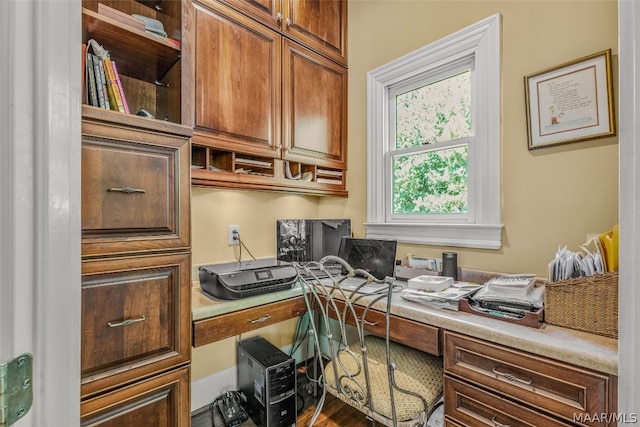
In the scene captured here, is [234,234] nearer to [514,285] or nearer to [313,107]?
[313,107]

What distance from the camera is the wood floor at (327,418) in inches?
67.5

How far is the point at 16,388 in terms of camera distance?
371 mm

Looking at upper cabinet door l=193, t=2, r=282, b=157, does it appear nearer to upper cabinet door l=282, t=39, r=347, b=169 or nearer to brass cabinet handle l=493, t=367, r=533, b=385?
upper cabinet door l=282, t=39, r=347, b=169

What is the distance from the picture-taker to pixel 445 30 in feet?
6.03

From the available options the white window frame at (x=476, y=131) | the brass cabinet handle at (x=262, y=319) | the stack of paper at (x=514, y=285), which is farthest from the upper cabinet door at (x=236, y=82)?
the stack of paper at (x=514, y=285)

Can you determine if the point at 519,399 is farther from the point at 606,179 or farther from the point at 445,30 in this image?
the point at 445,30

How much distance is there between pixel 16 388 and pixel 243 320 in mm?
1131

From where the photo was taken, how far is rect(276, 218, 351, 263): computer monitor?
2117mm

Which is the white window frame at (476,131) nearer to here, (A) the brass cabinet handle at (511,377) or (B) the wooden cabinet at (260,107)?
(B) the wooden cabinet at (260,107)

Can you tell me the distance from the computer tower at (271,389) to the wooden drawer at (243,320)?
27cm

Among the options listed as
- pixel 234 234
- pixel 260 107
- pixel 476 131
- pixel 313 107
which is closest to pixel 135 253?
pixel 234 234

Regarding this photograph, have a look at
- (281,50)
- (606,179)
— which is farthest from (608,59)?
(281,50)

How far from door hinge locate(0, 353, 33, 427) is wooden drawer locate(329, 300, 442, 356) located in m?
1.24

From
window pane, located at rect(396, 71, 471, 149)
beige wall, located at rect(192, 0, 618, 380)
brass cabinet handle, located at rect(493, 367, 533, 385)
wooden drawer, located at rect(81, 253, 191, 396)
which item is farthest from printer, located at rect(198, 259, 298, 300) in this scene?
window pane, located at rect(396, 71, 471, 149)
